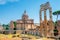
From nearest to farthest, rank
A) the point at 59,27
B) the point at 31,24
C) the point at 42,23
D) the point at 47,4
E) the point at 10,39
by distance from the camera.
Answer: the point at 10,39 → the point at 47,4 → the point at 42,23 → the point at 59,27 → the point at 31,24

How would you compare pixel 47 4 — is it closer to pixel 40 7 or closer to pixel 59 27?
pixel 40 7

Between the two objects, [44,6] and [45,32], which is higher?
[44,6]

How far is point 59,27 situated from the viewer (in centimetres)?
3856

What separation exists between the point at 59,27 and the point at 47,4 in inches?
435

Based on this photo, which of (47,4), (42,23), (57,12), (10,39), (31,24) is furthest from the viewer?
(57,12)

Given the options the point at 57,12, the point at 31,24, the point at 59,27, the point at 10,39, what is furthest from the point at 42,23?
the point at 57,12

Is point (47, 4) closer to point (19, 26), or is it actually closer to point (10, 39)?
point (10, 39)

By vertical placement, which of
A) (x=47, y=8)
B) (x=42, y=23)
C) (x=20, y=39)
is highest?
(x=47, y=8)

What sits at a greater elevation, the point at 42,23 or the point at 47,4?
the point at 47,4

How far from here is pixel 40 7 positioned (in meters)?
30.1

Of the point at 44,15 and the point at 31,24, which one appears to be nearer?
the point at 44,15

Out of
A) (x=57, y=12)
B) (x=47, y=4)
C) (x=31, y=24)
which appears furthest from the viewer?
(x=57, y=12)

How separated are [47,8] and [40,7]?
1504 millimetres

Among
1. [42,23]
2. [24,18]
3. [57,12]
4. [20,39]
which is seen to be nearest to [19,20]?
[24,18]
